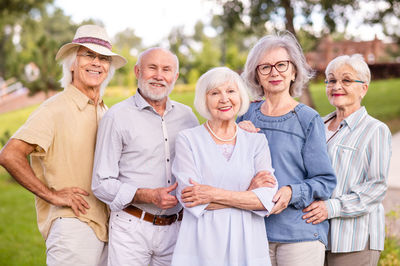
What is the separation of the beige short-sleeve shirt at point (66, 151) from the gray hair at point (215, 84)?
0.92 meters

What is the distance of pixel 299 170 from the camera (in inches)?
109

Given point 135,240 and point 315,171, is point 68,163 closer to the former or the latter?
point 135,240

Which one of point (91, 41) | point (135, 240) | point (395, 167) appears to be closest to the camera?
point (135, 240)

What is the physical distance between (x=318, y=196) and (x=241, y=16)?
12341 millimetres

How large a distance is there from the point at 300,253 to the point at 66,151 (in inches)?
68.9

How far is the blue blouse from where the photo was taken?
8.83 ft

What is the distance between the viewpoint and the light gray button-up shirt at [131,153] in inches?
113

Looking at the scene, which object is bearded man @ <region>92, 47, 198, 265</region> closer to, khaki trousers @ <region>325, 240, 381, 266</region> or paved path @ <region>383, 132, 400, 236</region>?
khaki trousers @ <region>325, 240, 381, 266</region>

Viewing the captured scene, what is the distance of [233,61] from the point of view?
94.9 ft

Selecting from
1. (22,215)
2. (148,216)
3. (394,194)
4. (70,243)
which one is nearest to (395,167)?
(394,194)

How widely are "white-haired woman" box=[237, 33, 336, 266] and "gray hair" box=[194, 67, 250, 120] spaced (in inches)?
9.6

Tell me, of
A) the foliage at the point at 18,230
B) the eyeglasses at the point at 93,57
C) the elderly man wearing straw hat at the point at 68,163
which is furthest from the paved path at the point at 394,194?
the foliage at the point at 18,230

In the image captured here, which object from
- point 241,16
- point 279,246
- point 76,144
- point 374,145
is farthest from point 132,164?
point 241,16

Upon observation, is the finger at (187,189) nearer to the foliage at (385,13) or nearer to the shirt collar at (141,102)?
the shirt collar at (141,102)
